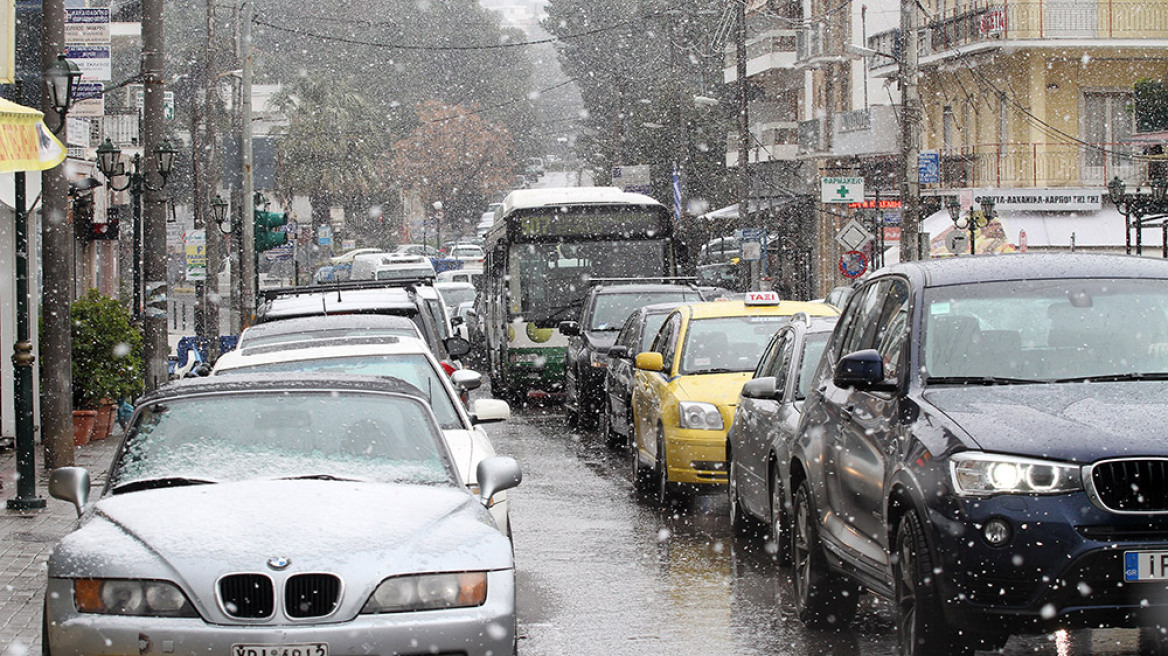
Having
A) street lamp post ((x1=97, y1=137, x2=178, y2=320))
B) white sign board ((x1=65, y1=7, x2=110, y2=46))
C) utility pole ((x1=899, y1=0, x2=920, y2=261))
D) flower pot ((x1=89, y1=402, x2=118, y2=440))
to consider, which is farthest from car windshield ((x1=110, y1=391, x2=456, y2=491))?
utility pole ((x1=899, y1=0, x2=920, y2=261))

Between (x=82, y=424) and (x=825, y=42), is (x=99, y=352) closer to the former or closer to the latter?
(x=82, y=424)

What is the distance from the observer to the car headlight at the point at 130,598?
5.85 metres

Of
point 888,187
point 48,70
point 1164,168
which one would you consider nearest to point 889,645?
point 48,70

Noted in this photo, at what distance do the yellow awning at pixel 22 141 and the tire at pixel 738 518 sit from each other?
198 inches

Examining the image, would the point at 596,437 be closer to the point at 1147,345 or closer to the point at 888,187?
the point at 1147,345

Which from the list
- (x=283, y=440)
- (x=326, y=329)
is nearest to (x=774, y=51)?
(x=326, y=329)

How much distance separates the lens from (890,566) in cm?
693

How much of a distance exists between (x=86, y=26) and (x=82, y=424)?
18.5ft

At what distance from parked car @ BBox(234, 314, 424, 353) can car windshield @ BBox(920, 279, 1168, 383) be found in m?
5.87

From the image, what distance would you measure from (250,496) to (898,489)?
8.38 feet

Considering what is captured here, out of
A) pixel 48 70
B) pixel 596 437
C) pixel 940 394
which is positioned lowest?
pixel 596 437

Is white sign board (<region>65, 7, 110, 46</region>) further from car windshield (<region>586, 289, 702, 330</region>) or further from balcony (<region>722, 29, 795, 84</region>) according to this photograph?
balcony (<region>722, 29, 795, 84</region>)

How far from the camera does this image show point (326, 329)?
12820 mm

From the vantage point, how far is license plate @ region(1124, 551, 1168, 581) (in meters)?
6.00
